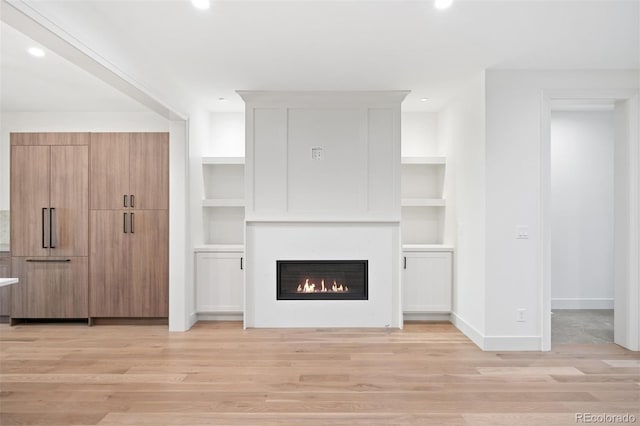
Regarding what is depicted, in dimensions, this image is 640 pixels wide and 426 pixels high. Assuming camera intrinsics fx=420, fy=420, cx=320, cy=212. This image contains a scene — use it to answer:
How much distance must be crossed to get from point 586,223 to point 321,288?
3.78m

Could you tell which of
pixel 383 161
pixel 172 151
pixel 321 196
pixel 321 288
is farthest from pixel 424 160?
pixel 172 151

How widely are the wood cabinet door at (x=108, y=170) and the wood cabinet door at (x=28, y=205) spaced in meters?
0.56

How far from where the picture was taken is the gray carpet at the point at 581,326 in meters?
4.40

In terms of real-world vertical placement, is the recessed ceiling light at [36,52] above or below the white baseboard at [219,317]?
above

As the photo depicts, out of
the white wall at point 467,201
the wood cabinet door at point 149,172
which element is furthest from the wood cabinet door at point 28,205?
the white wall at point 467,201

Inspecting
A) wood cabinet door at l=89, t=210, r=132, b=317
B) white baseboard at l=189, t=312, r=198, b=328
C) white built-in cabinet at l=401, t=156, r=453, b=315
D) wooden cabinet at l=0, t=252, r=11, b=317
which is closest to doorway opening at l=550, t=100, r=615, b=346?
white built-in cabinet at l=401, t=156, r=453, b=315

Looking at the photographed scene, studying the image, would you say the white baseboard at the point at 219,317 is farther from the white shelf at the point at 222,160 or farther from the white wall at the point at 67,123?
the white wall at the point at 67,123

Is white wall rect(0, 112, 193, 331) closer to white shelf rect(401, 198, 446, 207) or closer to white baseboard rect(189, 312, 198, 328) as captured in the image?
white baseboard rect(189, 312, 198, 328)

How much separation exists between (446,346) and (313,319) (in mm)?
1519

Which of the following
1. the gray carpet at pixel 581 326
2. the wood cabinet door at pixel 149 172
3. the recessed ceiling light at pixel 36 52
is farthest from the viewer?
the wood cabinet door at pixel 149 172

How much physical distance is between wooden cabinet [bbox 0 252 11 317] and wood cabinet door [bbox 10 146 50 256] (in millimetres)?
141

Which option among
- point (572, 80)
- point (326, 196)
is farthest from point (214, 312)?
point (572, 80)

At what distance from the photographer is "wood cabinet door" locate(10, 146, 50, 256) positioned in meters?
5.06

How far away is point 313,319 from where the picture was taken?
490 centimetres
